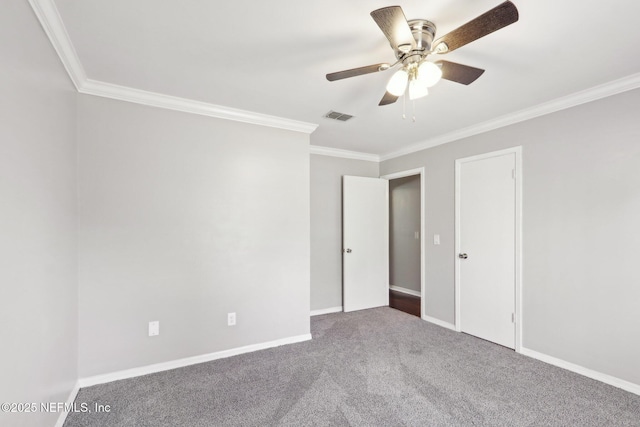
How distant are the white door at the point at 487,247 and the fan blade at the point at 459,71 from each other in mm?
1730

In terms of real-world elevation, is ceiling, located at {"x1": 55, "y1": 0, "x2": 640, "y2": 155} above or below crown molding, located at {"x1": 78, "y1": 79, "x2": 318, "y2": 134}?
above

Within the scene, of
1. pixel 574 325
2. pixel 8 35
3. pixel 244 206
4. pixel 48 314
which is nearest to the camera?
pixel 8 35

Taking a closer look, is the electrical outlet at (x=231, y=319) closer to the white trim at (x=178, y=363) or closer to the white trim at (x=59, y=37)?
the white trim at (x=178, y=363)

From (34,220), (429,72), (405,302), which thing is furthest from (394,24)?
(405,302)

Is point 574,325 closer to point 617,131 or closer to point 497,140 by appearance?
point 617,131

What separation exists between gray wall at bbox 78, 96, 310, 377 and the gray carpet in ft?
1.06

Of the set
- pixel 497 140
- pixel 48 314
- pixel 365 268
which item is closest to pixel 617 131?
pixel 497 140

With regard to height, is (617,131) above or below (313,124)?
below

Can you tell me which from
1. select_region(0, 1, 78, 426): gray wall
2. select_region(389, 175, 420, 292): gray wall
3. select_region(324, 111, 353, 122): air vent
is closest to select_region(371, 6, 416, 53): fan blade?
select_region(324, 111, 353, 122): air vent

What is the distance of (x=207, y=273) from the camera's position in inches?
110

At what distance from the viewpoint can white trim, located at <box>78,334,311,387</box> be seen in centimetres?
235

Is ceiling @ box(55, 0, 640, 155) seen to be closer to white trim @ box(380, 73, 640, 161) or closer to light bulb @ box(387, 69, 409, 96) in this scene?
white trim @ box(380, 73, 640, 161)

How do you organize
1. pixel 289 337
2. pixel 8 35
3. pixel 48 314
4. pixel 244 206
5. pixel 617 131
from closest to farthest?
pixel 8 35, pixel 48 314, pixel 617 131, pixel 244 206, pixel 289 337

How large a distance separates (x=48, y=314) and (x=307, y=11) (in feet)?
7.45
